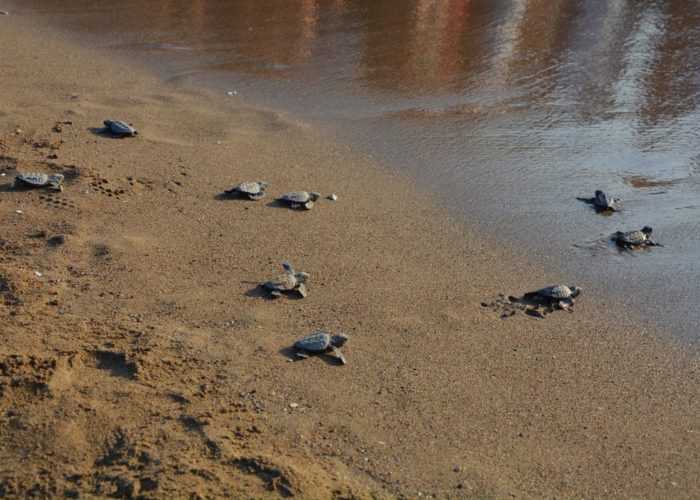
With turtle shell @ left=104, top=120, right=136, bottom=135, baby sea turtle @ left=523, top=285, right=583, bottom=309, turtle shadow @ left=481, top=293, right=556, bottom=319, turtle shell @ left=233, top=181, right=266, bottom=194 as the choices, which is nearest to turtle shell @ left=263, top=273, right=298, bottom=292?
turtle shadow @ left=481, top=293, right=556, bottom=319

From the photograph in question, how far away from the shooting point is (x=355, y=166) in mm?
5641

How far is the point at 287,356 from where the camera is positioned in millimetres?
3354

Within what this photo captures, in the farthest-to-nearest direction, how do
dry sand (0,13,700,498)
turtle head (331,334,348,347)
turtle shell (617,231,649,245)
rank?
turtle shell (617,231,649,245) < turtle head (331,334,348,347) < dry sand (0,13,700,498)

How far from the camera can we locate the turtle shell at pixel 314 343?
3.33 m

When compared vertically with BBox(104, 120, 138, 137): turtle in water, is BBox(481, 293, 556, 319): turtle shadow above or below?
below

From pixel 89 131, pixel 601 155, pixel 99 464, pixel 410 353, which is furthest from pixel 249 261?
pixel 601 155

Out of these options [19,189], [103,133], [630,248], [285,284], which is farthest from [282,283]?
[103,133]

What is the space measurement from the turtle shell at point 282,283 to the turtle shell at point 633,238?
2197 mm

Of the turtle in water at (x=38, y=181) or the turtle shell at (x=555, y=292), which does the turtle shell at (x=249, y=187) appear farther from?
the turtle shell at (x=555, y=292)

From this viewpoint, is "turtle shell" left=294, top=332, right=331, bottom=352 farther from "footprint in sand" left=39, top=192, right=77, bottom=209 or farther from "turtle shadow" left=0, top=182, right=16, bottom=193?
"turtle shadow" left=0, top=182, right=16, bottom=193

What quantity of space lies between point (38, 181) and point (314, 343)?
2305 mm

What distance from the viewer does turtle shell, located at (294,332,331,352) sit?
10.9 feet

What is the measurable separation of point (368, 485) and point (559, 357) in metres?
1.38

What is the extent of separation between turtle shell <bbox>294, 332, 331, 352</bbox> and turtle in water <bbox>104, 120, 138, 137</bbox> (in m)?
3.00
